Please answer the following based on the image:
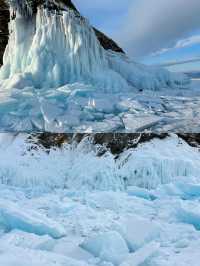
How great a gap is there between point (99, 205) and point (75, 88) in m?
15.4

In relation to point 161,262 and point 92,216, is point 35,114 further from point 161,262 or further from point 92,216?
point 161,262

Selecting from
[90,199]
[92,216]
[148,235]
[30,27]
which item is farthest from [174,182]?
[30,27]

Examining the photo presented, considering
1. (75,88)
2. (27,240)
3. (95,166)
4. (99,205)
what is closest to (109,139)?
(95,166)

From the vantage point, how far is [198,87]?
1405 inches

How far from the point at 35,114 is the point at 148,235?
1518cm

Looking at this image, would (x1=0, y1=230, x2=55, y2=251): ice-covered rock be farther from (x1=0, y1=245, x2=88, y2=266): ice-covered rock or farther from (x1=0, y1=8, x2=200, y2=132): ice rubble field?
(x1=0, y1=8, x2=200, y2=132): ice rubble field

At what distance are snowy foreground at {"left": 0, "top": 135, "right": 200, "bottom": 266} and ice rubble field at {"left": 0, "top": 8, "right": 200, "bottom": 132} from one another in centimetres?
649

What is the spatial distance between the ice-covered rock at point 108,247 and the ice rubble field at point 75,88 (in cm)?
1200

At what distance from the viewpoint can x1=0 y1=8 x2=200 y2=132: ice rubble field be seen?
20672 mm

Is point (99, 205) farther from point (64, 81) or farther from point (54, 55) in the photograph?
point (54, 55)

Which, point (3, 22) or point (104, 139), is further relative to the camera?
point (3, 22)

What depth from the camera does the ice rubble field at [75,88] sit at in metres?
20.7

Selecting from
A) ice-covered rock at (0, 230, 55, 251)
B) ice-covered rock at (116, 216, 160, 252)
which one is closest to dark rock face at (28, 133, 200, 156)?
ice-covered rock at (116, 216, 160, 252)

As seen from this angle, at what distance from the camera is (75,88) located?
24516 mm
